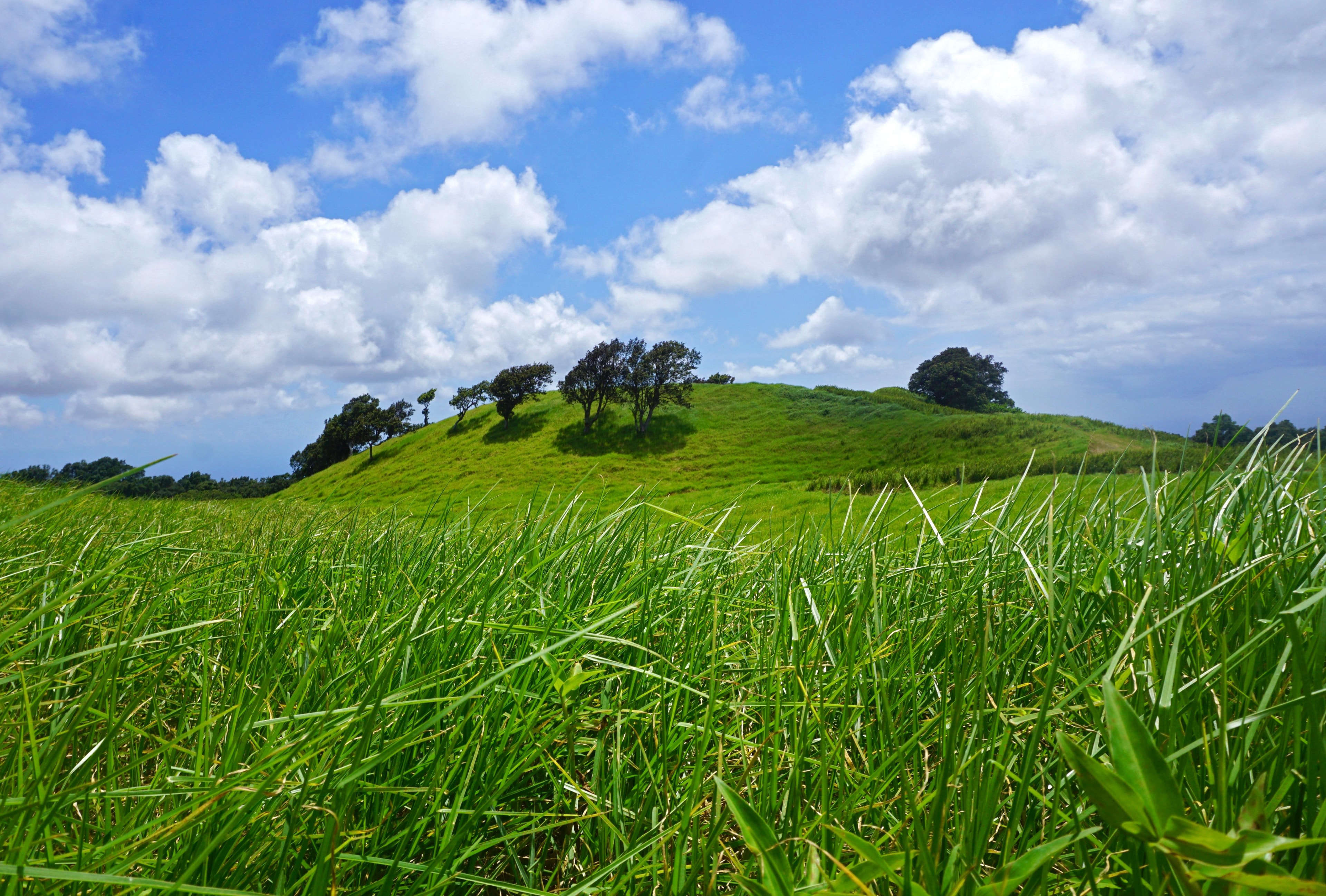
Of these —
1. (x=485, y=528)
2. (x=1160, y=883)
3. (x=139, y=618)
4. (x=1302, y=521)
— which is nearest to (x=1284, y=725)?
(x=1160, y=883)

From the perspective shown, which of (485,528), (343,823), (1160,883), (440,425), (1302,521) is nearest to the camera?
(1160,883)

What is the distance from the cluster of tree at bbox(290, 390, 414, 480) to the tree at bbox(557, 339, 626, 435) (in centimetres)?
2995

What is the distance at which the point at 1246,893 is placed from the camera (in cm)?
82

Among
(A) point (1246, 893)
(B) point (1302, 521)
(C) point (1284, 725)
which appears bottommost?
(A) point (1246, 893)

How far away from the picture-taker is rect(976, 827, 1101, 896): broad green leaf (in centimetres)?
83

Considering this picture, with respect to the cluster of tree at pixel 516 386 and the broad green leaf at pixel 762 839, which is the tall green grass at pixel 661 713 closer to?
the broad green leaf at pixel 762 839

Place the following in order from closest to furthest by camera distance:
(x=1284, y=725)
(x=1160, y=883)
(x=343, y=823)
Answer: (x=1160, y=883), (x=1284, y=725), (x=343, y=823)

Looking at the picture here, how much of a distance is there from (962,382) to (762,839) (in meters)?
87.1

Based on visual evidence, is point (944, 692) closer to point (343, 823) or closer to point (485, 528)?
point (343, 823)

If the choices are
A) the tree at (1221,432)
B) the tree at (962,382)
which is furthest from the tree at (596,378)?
the tree at (1221,432)

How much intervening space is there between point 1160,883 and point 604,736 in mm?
1113

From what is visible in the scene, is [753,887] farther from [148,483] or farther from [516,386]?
[516,386]

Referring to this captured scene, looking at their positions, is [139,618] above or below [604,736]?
above

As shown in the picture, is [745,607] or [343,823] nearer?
[343,823]
